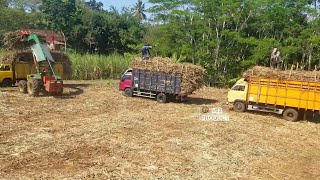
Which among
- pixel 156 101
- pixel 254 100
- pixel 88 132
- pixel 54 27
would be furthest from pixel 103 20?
pixel 88 132

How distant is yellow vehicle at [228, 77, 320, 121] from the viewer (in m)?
14.7

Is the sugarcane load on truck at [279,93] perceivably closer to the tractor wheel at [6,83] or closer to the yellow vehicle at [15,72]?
the yellow vehicle at [15,72]

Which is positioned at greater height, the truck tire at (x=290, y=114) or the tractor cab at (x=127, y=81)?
the tractor cab at (x=127, y=81)

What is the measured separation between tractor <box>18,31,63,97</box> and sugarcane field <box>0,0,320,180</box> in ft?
0.17

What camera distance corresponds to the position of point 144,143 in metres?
10.8

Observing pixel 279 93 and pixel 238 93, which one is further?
pixel 238 93

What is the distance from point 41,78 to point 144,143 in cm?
924

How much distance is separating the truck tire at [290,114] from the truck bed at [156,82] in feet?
16.6

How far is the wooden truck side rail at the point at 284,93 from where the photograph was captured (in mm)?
14602

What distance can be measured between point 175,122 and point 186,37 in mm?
15577

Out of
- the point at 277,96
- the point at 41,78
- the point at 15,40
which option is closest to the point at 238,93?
the point at 277,96

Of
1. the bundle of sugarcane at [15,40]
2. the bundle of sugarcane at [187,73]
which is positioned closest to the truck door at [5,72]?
the bundle of sugarcane at [15,40]

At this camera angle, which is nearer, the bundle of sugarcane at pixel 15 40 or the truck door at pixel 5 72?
the bundle of sugarcane at pixel 15 40

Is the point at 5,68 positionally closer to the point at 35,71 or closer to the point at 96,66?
the point at 35,71
